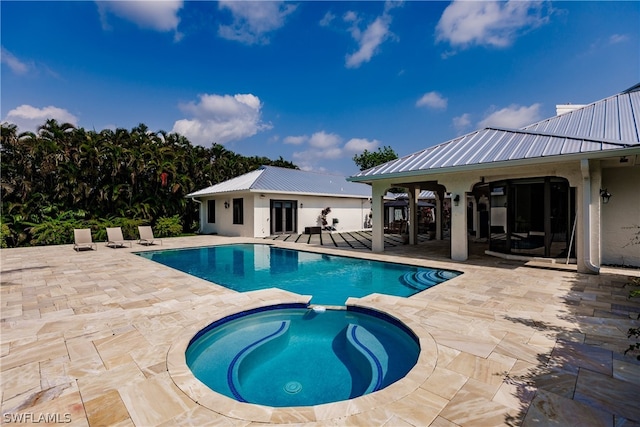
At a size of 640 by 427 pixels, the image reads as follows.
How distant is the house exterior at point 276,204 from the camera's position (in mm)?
19938

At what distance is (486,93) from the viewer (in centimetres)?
1770

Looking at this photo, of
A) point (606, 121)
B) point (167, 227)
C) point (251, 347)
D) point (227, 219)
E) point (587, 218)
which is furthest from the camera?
point (227, 219)

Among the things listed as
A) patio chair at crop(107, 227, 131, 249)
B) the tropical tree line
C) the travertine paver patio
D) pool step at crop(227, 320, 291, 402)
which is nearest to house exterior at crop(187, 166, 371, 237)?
the tropical tree line

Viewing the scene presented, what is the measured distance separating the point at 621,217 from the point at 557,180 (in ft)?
7.40

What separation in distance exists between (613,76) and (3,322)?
74.5ft

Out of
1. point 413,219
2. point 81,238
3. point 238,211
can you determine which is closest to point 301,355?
point 413,219

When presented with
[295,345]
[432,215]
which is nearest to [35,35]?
[295,345]

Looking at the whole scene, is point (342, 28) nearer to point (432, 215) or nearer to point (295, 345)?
point (295, 345)

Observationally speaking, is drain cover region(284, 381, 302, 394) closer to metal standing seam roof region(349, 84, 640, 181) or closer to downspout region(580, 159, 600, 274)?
metal standing seam roof region(349, 84, 640, 181)

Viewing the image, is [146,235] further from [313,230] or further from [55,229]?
[313,230]

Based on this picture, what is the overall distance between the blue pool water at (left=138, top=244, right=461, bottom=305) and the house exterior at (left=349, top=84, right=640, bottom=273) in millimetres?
3036

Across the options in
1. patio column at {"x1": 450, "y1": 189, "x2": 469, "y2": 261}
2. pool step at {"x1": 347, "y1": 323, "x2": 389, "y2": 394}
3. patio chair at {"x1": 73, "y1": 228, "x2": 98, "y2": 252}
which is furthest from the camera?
patio chair at {"x1": 73, "y1": 228, "x2": 98, "y2": 252}

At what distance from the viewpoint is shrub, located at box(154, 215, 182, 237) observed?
67.5 feet

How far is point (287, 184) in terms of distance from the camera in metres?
22.2
